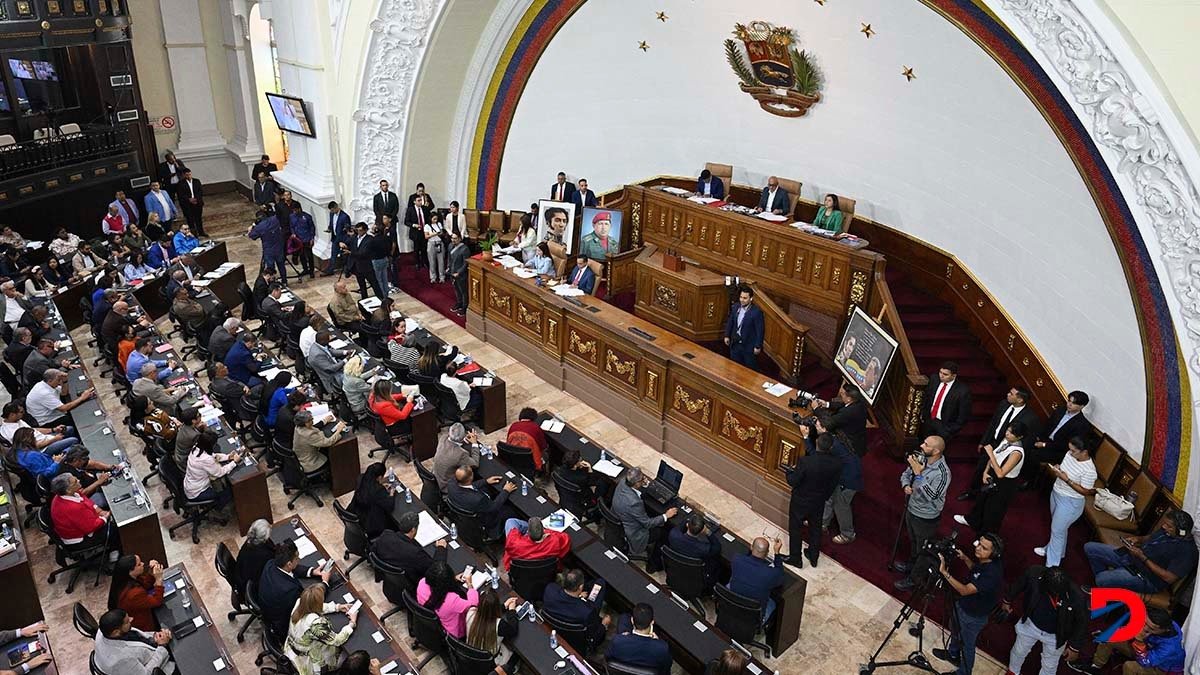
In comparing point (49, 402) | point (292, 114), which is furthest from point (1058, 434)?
point (292, 114)

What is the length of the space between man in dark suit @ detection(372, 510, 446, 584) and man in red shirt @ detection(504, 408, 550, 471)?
5.91 feet

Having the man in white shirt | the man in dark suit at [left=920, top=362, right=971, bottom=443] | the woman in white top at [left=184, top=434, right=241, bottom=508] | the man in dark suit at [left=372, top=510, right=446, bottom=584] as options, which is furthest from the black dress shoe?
the man in white shirt

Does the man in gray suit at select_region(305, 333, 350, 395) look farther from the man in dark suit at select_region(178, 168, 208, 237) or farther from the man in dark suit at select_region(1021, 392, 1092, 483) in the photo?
the man in dark suit at select_region(178, 168, 208, 237)

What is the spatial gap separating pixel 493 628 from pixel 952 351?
22.6 feet

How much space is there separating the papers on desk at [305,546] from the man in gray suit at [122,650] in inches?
51.7

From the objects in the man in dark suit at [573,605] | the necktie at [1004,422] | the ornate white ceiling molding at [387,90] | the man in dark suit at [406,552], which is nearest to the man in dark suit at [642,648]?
the man in dark suit at [573,605]

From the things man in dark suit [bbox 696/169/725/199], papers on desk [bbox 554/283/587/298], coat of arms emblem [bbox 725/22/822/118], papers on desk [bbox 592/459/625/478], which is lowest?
papers on desk [bbox 592/459/625/478]

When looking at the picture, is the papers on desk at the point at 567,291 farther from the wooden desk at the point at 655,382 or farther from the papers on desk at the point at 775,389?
the papers on desk at the point at 775,389

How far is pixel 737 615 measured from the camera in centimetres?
638

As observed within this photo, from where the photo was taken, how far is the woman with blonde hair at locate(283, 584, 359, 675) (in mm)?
5590

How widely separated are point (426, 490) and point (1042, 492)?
242 inches

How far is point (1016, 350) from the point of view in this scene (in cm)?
947

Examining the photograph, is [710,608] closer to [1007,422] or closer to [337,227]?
[1007,422]

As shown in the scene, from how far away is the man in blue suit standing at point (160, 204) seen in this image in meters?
15.0
